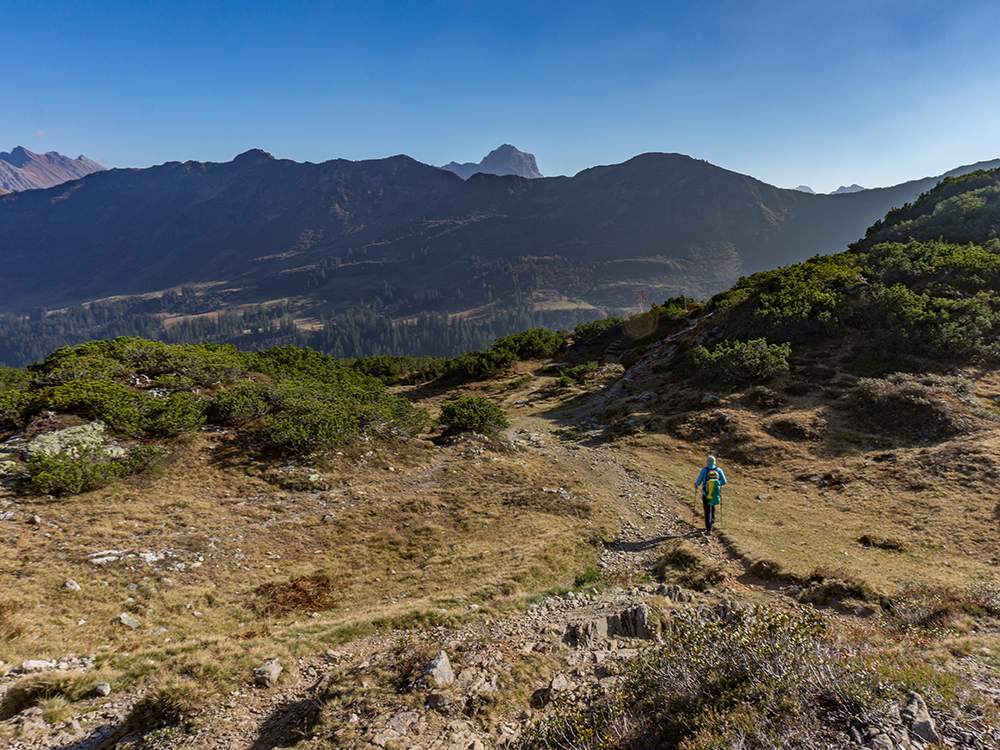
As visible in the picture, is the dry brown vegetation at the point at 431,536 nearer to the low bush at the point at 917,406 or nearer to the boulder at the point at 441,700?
the low bush at the point at 917,406

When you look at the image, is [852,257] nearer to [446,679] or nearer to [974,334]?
[974,334]

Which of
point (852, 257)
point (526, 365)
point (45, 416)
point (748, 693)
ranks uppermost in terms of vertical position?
point (852, 257)

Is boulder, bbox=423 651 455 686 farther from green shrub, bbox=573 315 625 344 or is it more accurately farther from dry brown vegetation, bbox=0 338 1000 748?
green shrub, bbox=573 315 625 344

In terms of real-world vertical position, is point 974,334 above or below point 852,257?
below

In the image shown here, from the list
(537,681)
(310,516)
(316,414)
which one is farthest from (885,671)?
(316,414)

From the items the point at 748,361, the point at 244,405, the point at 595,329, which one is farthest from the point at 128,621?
the point at 595,329

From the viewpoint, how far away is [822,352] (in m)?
19.1

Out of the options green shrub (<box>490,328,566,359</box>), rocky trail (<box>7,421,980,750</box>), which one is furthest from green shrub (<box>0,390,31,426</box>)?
green shrub (<box>490,328,566,359</box>)

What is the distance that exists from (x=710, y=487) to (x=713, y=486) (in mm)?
96

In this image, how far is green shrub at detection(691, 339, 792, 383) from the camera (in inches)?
728

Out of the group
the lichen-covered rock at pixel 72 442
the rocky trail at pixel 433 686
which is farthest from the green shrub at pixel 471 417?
the lichen-covered rock at pixel 72 442

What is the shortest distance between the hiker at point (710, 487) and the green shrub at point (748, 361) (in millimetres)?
10672

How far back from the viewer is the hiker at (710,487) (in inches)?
400

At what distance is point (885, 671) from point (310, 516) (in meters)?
10.6
